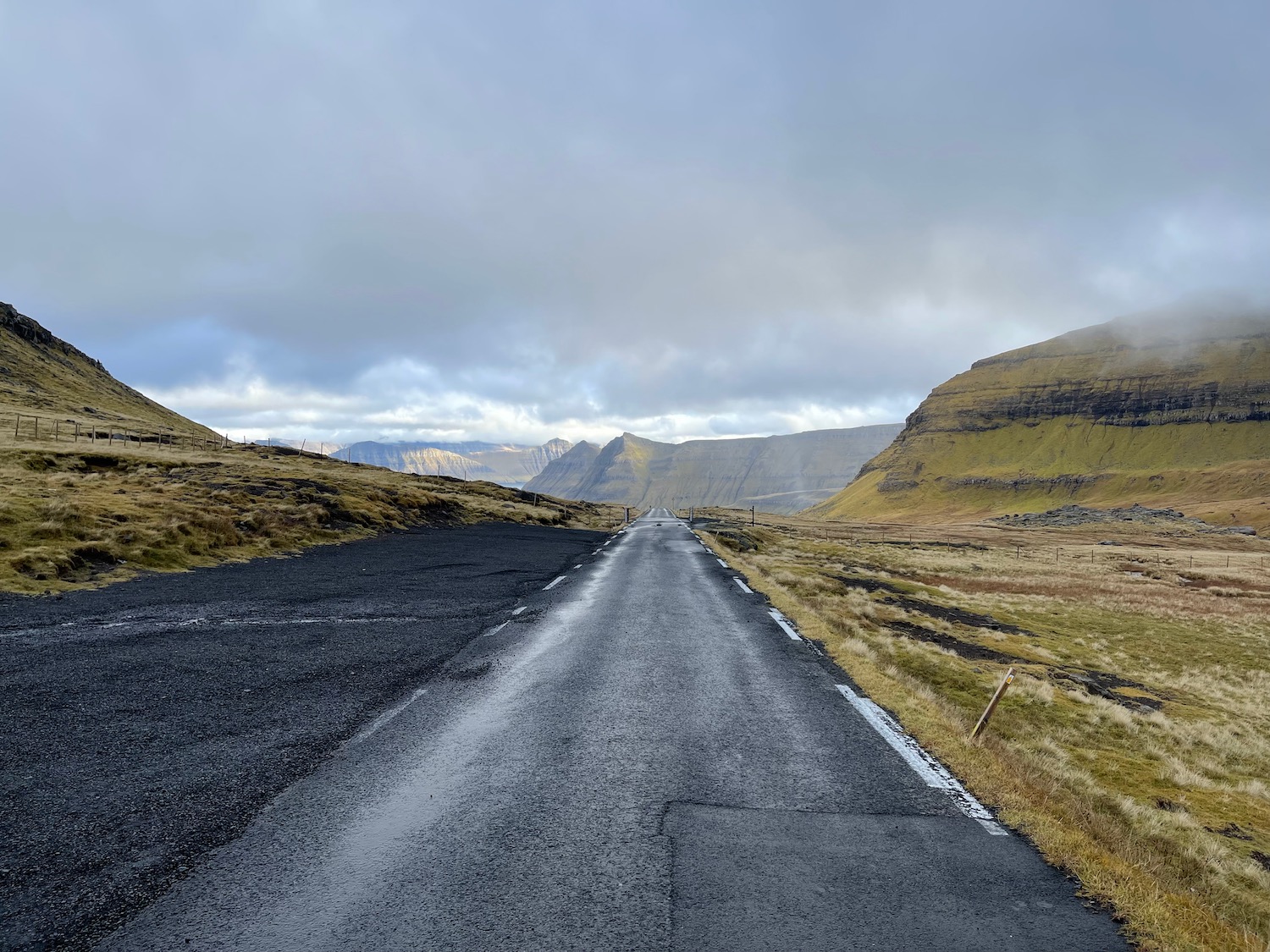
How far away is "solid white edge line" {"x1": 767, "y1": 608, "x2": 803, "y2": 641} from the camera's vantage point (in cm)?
1288

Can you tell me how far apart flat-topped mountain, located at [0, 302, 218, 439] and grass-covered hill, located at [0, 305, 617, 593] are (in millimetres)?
1218

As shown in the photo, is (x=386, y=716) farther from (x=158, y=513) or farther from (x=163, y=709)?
(x=158, y=513)

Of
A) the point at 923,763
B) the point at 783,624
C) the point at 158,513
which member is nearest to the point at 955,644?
the point at 783,624

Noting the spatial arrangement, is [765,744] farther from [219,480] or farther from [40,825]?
[219,480]

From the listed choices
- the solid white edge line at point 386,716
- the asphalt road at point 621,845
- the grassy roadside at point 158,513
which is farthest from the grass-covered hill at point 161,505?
the asphalt road at point 621,845

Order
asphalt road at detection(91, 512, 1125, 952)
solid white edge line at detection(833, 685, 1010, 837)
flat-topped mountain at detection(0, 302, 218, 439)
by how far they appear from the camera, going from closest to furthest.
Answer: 1. asphalt road at detection(91, 512, 1125, 952)
2. solid white edge line at detection(833, 685, 1010, 837)
3. flat-topped mountain at detection(0, 302, 218, 439)

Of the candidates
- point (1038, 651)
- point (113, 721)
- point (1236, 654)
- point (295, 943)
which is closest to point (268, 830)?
point (295, 943)

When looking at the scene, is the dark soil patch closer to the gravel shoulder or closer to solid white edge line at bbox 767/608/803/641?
solid white edge line at bbox 767/608/803/641

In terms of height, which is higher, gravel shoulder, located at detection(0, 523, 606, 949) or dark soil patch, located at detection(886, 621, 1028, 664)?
gravel shoulder, located at detection(0, 523, 606, 949)

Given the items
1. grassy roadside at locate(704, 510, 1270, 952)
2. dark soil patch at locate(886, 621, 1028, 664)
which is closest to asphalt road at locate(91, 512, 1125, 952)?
grassy roadside at locate(704, 510, 1270, 952)

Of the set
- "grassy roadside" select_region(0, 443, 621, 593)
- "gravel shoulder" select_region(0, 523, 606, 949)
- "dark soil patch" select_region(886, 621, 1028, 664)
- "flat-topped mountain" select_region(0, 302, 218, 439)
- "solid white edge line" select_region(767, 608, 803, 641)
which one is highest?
"flat-topped mountain" select_region(0, 302, 218, 439)

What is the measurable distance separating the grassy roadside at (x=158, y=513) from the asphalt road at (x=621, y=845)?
13172 mm

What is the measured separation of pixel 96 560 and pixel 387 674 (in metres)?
13.5

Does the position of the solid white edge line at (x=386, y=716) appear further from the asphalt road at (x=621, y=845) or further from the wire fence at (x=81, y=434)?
the wire fence at (x=81, y=434)
